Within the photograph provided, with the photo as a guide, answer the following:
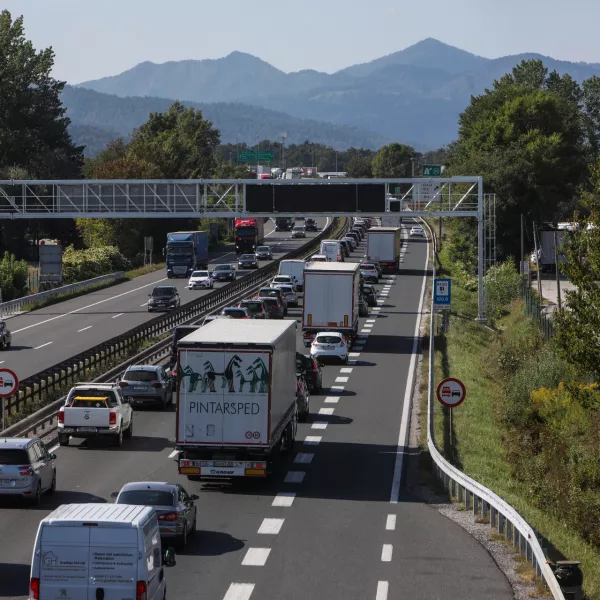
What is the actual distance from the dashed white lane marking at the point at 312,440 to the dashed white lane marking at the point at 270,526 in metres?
9.72

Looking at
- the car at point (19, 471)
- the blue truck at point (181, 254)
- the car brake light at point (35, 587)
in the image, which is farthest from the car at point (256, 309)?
the car brake light at point (35, 587)

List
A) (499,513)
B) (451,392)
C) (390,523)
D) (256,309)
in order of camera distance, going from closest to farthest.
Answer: (499,513) → (390,523) → (451,392) → (256,309)

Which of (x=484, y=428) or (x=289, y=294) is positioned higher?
(x=289, y=294)

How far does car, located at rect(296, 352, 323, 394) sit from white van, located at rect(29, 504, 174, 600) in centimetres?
2838

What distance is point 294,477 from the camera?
29.1m

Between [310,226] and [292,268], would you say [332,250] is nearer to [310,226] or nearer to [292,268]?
[292,268]

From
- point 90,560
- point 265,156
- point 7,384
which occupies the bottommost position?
point 7,384

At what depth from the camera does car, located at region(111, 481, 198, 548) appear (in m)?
20.8

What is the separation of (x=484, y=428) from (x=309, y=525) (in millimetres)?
15365

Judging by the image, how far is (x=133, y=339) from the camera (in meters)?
51.5

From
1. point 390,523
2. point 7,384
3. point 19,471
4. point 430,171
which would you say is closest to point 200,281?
point 430,171

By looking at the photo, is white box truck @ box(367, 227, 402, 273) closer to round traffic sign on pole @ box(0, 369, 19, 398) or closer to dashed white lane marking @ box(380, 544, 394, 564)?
round traffic sign on pole @ box(0, 369, 19, 398)

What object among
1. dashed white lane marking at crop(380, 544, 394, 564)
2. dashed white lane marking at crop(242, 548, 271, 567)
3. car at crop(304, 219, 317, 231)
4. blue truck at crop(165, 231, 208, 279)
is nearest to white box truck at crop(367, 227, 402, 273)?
blue truck at crop(165, 231, 208, 279)

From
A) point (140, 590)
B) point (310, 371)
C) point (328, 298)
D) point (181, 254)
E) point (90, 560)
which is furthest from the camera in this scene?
point (181, 254)
